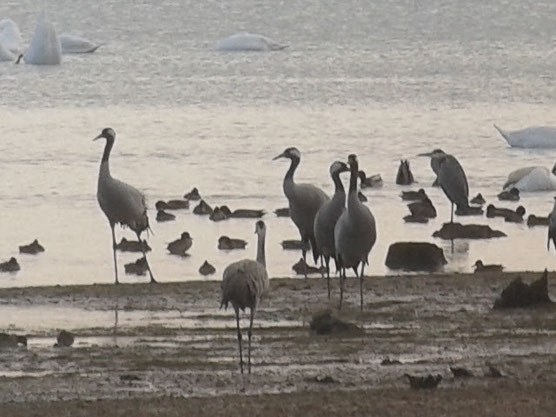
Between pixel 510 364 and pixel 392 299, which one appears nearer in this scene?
pixel 510 364

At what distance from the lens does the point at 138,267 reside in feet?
58.4

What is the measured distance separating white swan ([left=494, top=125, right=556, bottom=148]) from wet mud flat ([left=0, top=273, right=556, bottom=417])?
48.7 feet

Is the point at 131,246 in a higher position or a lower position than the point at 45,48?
lower

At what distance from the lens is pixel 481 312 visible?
1386 centimetres

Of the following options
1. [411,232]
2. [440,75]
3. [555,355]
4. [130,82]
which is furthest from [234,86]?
[555,355]

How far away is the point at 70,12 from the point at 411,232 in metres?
71.2

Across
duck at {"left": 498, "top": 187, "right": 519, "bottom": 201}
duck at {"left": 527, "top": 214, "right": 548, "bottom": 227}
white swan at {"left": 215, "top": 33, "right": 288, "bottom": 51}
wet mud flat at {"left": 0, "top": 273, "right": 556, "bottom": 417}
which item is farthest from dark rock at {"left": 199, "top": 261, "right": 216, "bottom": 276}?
white swan at {"left": 215, "top": 33, "right": 288, "bottom": 51}

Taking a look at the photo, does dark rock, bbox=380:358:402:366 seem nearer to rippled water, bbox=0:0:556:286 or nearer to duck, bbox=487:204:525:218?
rippled water, bbox=0:0:556:286

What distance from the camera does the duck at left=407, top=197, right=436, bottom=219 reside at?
21.8 metres

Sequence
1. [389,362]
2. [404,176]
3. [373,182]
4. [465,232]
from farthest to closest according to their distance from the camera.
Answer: [404,176]
[373,182]
[465,232]
[389,362]

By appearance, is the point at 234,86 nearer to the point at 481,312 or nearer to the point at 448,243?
the point at 448,243

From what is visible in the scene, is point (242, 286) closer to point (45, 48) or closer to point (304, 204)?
point (304, 204)

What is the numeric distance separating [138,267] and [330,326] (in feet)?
17.9

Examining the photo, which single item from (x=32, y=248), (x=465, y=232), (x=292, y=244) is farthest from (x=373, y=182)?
(x=32, y=248)
